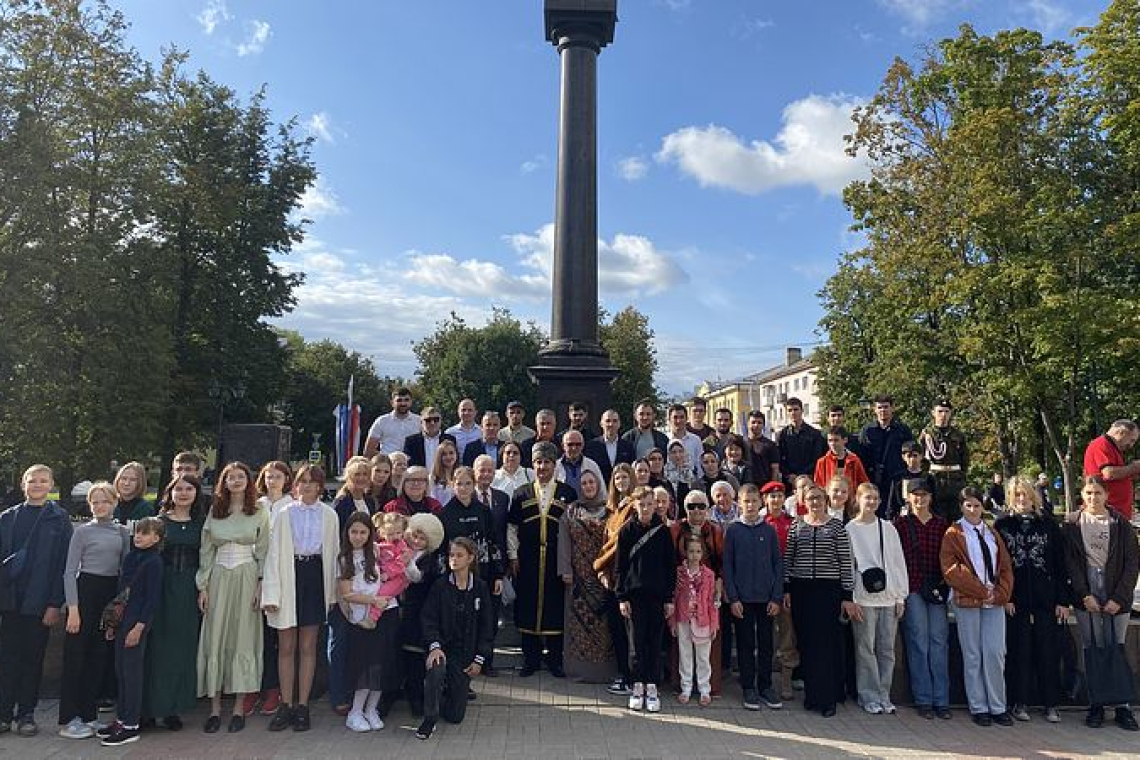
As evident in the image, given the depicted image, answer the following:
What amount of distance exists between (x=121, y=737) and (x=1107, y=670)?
293 inches

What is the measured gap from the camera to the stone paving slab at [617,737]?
536 cm

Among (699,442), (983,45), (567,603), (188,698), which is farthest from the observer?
(983,45)

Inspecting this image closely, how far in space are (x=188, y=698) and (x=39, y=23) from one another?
19700mm

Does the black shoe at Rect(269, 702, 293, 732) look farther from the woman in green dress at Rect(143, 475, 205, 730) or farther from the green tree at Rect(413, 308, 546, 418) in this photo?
the green tree at Rect(413, 308, 546, 418)

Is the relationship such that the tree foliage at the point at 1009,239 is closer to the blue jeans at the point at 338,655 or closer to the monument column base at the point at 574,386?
the monument column base at the point at 574,386

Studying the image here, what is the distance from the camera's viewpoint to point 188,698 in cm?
576

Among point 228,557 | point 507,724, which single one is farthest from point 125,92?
point 507,724

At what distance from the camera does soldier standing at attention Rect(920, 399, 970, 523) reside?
310 inches

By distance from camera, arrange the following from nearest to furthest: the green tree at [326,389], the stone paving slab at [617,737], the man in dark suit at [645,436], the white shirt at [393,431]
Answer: the stone paving slab at [617,737] → the man in dark suit at [645,436] → the white shirt at [393,431] → the green tree at [326,389]

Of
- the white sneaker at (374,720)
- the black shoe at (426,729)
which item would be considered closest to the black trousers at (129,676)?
the white sneaker at (374,720)

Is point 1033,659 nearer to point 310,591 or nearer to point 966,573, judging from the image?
point 966,573

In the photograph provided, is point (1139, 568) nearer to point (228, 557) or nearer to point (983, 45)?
point (228, 557)

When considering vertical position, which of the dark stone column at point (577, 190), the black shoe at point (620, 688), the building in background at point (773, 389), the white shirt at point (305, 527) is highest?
the building in background at point (773, 389)

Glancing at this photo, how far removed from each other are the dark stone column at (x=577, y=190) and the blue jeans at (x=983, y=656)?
19.2ft
